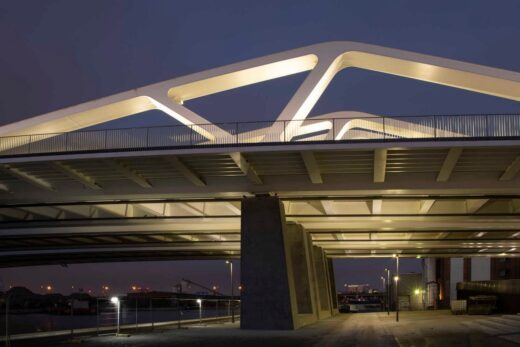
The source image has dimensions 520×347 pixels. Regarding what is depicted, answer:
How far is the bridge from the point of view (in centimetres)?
2808

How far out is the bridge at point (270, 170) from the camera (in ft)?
92.1

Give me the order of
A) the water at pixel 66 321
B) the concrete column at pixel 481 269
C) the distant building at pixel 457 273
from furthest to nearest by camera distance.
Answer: the concrete column at pixel 481 269, the distant building at pixel 457 273, the water at pixel 66 321

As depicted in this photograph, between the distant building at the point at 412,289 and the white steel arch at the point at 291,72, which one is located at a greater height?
the white steel arch at the point at 291,72

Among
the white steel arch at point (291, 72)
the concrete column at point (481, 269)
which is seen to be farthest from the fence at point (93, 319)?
the concrete column at point (481, 269)

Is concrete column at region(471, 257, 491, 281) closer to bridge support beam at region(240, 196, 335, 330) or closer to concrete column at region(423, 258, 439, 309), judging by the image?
concrete column at region(423, 258, 439, 309)

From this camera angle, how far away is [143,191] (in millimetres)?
32906

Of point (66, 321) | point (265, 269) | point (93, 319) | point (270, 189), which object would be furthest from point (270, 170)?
point (93, 319)

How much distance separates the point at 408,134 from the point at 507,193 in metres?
15.9

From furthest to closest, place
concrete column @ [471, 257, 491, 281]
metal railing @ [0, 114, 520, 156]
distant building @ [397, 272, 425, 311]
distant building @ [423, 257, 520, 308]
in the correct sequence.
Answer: distant building @ [397, 272, 425, 311] < concrete column @ [471, 257, 491, 281] < distant building @ [423, 257, 520, 308] < metal railing @ [0, 114, 520, 156]

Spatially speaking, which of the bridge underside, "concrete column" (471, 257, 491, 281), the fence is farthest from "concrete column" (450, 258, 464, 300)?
the bridge underside

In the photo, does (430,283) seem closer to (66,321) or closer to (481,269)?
(481,269)

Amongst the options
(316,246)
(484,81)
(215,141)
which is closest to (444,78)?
(484,81)

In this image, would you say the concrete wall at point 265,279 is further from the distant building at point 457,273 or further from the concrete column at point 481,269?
the concrete column at point 481,269

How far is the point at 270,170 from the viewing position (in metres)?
31.0
